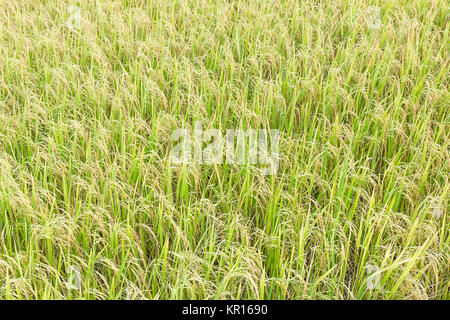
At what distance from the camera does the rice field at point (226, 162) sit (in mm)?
1736

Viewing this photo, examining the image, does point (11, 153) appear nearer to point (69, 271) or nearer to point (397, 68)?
point (69, 271)

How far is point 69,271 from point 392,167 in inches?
64.5

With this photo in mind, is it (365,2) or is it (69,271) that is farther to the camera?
(365,2)

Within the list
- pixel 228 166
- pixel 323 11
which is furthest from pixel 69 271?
pixel 323 11

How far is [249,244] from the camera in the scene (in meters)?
1.81

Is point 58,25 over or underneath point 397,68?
over

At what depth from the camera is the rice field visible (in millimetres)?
1736

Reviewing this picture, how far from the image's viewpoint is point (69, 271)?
5.60 ft

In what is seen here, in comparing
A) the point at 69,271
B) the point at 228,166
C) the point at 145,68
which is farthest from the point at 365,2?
the point at 69,271

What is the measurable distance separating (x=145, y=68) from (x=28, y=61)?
89 cm

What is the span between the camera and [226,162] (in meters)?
2.19
